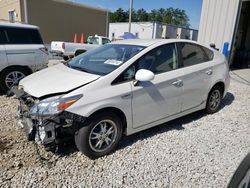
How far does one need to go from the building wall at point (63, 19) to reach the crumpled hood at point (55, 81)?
50.0ft

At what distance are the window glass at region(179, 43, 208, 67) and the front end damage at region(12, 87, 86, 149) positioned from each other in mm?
2215

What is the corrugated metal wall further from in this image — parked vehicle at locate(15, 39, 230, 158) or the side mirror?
the side mirror

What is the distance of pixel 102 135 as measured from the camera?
3.08 metres

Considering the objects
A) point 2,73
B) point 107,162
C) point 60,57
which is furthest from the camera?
→ point 60,57

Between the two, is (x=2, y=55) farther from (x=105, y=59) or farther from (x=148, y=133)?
(x=148, y=133)

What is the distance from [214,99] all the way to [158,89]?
1929mm

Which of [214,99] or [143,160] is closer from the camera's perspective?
[143,160]

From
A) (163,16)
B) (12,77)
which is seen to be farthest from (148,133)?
(163,16)

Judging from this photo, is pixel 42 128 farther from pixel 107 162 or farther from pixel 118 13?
pixel 118 13

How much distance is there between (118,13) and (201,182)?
73.7 m

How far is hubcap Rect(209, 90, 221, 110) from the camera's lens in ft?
15.5

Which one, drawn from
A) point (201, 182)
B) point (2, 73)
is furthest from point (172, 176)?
point (2, 73)

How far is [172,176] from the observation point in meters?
2.83

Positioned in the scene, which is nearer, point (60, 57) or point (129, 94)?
point (129, 94)
